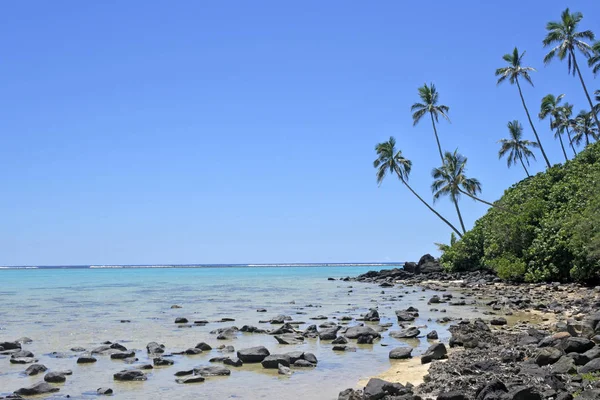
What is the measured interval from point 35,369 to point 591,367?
409 inches

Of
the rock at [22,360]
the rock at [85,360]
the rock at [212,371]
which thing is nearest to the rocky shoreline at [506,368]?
the rock at [212,371]

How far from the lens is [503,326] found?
57.5 ft

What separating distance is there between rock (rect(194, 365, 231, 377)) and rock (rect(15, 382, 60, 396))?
264 cm

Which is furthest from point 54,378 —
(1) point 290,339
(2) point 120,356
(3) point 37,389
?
(1) point 290,339

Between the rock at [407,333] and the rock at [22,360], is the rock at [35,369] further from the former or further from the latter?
the rock at [407,333]

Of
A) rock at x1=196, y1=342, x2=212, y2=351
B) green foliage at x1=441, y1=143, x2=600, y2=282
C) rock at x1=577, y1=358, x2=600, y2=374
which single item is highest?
green foliage at x1=441, y1=143, x2=600, y2=282

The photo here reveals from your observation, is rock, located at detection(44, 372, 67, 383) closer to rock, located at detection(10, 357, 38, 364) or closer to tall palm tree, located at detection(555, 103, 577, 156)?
rock, located at detection(10, 357, 38, 364)

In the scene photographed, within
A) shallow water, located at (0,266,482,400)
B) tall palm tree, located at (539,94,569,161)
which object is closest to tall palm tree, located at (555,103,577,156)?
tall palm tree, located at (539,94,569,161)

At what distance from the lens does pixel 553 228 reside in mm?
34781

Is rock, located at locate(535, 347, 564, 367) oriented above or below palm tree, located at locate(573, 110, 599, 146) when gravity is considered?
below

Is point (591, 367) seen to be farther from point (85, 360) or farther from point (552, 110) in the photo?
point (552, 110)

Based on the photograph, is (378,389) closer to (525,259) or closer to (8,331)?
(8,331)

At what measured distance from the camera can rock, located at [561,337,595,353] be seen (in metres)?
9.83

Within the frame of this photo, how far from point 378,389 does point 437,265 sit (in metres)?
53.6
